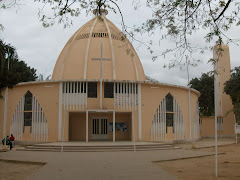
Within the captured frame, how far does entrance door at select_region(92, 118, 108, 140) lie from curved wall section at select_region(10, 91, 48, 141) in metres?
3.67

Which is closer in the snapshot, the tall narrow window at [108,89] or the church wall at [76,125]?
the tall narrow window at [108,89]

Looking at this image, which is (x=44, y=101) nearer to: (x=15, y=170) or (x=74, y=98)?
(x=74, y=98)

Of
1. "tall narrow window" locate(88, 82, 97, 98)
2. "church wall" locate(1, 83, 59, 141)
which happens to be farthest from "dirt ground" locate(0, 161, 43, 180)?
"tall narrow window" locate(88, 82, 97, 98)

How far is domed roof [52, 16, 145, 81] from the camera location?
21797mm

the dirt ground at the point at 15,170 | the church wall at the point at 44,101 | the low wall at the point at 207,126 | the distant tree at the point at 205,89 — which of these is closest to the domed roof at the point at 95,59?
the church wall at the point at 44,101

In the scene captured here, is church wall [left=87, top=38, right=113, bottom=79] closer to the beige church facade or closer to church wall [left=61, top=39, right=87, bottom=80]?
the beige church facade

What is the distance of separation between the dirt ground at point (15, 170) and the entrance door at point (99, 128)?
9.87m

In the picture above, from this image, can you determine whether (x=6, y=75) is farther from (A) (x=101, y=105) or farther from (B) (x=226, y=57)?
(B) (x=226, y=57)

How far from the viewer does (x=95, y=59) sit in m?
20.9

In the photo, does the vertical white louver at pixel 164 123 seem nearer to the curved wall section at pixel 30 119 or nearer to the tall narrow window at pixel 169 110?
the tall narrow window at pixel 169 110

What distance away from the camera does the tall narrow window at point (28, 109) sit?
1988cm

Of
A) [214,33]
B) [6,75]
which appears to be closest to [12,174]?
[6,75]

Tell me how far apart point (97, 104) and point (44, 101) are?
3.83 meters

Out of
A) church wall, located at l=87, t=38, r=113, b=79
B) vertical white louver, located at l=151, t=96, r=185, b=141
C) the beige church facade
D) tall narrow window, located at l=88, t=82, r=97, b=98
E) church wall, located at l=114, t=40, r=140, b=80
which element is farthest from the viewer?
church wall, located at l=114, t=40, r=140, b=80
